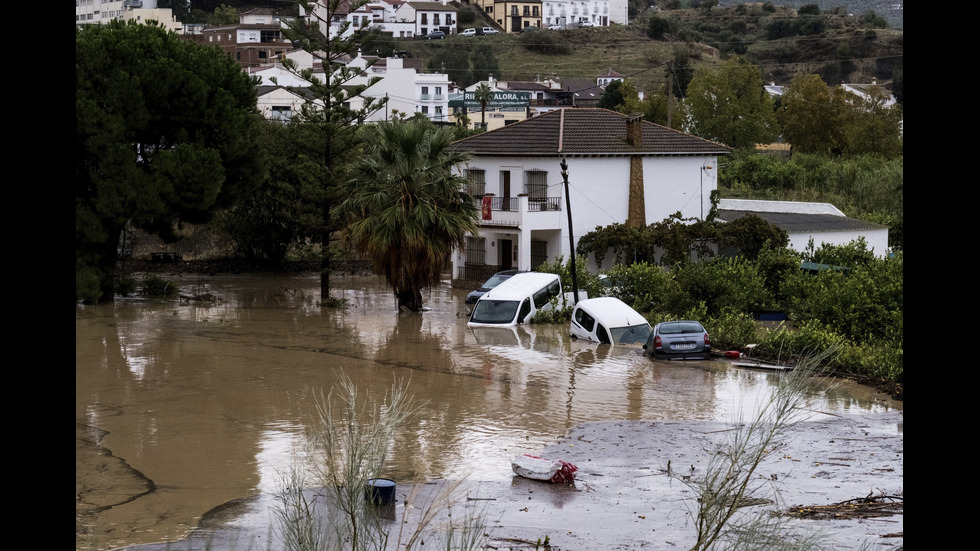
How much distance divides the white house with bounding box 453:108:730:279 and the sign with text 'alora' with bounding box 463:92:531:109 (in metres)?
33.8

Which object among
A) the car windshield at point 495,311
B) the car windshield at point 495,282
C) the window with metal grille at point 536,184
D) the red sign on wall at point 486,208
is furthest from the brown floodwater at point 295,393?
the window with metal grille at point 536,184

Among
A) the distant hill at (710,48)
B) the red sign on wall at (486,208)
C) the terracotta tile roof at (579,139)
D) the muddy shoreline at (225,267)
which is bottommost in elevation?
the muddy shoreline at (225,267)

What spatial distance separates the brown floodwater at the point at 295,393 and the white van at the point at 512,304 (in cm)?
64

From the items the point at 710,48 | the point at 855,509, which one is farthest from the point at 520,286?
the point at 710,48

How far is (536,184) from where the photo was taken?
40.5 meters

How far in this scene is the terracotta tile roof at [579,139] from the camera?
40500mm

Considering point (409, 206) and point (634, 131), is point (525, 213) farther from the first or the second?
point (409, 206)

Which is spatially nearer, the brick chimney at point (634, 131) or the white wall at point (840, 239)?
the white wall at point (840, 239)

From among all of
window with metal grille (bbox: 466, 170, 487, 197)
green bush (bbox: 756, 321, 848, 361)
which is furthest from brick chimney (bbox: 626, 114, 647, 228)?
green bush (bbox: 756, 321, 848, 361)

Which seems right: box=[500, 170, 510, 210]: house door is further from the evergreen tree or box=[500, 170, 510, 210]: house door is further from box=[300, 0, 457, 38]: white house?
box=[300, 0, 457, 38]: white house

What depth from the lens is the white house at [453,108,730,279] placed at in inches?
1565

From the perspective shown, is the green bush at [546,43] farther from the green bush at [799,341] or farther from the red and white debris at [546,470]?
the red and white debris at [546,470]
